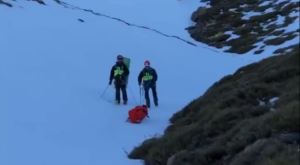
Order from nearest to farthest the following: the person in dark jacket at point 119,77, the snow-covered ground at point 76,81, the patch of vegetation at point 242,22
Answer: the snow-covered ground at point 76,81, the person in dark jacket at point 119,77, the patch of vegetation at point 242,22

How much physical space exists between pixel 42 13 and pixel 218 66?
31.4ft

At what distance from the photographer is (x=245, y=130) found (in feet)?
23.7

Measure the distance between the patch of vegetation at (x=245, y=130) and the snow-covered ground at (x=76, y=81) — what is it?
979 mm

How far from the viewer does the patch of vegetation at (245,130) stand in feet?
20.5

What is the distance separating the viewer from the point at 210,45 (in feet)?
123

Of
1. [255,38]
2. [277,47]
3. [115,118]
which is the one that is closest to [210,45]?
[255,38]

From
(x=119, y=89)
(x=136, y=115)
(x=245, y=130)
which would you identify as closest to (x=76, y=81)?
(x=119, y=89)

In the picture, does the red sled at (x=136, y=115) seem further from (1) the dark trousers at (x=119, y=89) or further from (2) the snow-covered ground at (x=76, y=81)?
(1) the dark trousers at (x=119, y=89)

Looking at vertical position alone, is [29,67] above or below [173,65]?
below

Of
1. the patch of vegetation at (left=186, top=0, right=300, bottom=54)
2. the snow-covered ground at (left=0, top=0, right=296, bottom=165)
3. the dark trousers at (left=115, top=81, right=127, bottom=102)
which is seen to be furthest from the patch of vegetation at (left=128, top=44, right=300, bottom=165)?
the patch of vegetation at (left=186, top=0, right=300, bottom=54)

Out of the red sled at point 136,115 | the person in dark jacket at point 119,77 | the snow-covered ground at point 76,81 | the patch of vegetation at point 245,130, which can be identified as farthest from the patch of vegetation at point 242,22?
the patch of vegetation at point 245,130

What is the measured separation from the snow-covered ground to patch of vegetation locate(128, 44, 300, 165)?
38.5 inches

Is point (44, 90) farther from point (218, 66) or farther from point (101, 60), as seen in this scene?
point (218, 66)

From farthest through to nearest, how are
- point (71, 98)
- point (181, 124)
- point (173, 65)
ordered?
point (173, 65) → point (71, 98) → point (181, 124)
